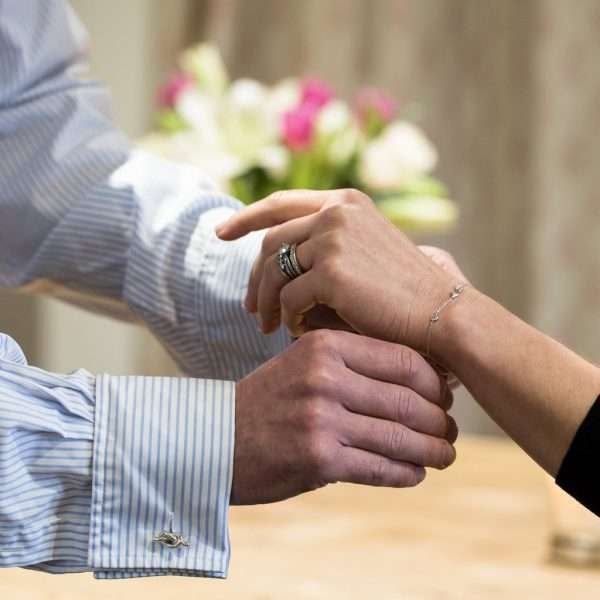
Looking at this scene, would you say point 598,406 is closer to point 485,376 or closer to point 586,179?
point 485,376

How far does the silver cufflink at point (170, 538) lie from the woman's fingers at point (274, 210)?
359 mm

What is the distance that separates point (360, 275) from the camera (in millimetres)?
1144

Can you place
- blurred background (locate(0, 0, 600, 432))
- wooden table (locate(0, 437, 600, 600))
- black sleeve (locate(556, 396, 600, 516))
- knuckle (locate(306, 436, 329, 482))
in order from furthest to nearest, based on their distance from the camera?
blurred background (locate(0, 0, 600, 432))
wooden table (locate(0, 437, 600, 600))
black sleeve (locate(556, 396, 600, 516))
knuckle (locate(306, 436, 329, 482))

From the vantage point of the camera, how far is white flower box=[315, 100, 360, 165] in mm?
2283

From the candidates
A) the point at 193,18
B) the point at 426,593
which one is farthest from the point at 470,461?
the point at 193,18

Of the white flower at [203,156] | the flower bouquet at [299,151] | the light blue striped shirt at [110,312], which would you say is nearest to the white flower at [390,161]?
the flower bouquet at [299,151]

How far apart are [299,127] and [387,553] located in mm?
972

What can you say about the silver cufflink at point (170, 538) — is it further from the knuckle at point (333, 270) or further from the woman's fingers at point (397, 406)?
the knuckle at point (333, 270)

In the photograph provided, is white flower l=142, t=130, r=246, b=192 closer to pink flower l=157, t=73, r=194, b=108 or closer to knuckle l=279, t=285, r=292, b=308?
pink flower l=157, t=73, r=194, b=108

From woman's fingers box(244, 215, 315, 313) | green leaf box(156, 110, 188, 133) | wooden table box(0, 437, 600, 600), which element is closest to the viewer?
woman's fingers box(244, 215, 315, 313)

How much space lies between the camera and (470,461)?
7.23 ft

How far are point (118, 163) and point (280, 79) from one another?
2.38m

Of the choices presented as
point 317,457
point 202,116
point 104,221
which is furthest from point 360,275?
point 202,116

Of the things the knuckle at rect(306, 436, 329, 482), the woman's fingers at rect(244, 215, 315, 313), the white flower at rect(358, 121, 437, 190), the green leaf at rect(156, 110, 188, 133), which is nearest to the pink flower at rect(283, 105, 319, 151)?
the white flower at rect(358, 121, 437, 190)
